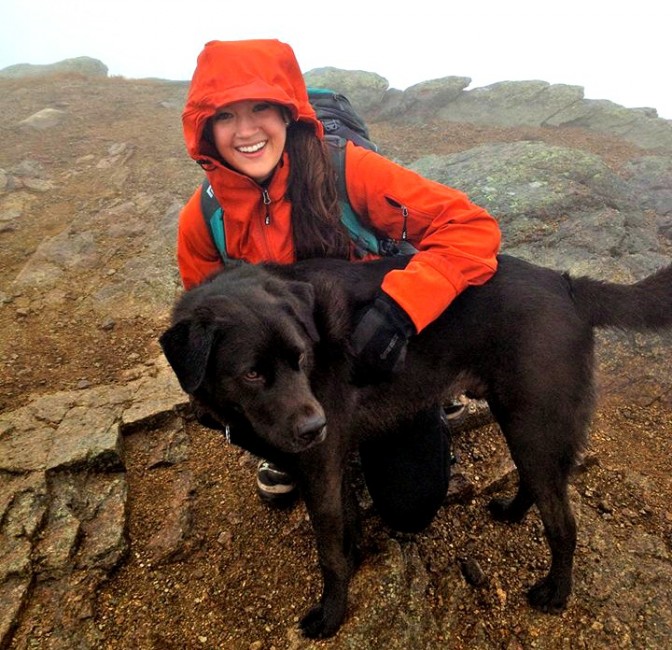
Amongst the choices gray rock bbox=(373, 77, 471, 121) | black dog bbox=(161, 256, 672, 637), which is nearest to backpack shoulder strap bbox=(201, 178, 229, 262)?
black dog bbox=(161, 256, 672, 637)

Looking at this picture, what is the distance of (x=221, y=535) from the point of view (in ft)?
10.9

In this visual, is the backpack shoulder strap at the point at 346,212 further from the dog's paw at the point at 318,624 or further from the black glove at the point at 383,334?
the dog's paw at the point at 318,624

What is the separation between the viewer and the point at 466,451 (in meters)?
3.90

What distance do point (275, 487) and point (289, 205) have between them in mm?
1925

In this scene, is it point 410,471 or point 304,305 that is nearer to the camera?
point 304,305

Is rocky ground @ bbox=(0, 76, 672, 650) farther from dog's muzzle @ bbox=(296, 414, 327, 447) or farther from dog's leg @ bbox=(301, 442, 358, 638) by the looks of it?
dog's muzzle @ bbox=(296, 414, 327, 447)

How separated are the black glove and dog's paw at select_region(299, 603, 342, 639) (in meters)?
1.42

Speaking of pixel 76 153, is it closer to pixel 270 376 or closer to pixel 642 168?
pixel 270 376

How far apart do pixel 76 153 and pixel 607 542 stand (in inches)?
474

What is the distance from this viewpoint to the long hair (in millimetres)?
3041

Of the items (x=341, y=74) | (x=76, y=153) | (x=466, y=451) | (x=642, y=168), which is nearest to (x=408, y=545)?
(x=466, y=451)

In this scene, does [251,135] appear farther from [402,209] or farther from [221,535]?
[221,535]

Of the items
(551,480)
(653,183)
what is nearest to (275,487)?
(551,480)

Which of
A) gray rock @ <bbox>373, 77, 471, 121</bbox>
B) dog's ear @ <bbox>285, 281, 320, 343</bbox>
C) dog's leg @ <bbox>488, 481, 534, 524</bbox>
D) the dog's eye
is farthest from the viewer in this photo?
gray rock @ <bbox>373, 77, 471, 121</bbox>
